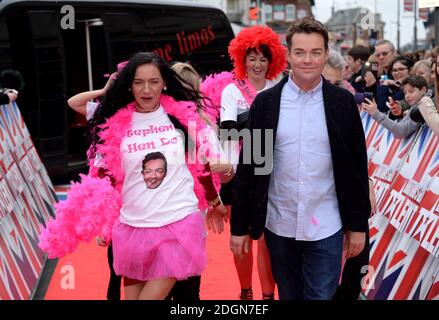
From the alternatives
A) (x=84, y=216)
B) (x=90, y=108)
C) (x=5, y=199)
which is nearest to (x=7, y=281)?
(x=5, y=199)

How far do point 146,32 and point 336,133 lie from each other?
920 centimetres

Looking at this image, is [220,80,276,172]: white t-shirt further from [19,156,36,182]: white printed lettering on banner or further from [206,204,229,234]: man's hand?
[19,156,36,182]: white printed lettering on banner

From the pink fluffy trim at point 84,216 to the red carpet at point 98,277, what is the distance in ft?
4.65

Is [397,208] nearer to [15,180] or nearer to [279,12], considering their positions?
[15,180]

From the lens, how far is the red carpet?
5422 millimetres

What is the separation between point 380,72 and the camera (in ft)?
33.4

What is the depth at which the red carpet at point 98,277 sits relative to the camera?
5.42 meters

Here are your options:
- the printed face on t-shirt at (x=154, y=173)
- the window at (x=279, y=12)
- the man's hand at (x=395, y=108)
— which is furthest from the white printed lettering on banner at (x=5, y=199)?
the window at (x=279, y=12)

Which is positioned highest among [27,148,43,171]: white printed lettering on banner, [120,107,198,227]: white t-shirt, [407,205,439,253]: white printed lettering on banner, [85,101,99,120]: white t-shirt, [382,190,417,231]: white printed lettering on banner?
[85,101,99,120]: white t-shirt

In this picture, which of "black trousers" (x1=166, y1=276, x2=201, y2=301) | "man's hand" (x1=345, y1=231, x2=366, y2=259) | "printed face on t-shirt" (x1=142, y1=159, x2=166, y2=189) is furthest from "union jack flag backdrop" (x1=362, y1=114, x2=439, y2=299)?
"printed face on t-shirt" (x1=142, y1=159, x2=166, y2=189)

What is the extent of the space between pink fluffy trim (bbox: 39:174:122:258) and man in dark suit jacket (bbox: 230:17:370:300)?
69 cm

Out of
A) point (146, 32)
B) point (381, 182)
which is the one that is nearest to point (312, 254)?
point (381, 182)

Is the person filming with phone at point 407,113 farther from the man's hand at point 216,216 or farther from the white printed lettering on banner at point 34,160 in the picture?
the white printed lettering on banner at point 34,160

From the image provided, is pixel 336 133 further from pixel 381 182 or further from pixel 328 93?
pixel 381 182
